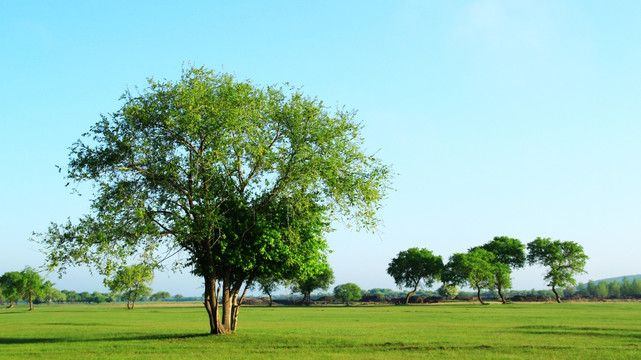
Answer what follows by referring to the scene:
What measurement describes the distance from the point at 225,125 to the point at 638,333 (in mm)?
29298

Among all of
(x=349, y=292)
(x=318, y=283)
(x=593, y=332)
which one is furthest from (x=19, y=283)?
(x=593, y=332)

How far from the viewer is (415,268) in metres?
138

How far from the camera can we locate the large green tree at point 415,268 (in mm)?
135125

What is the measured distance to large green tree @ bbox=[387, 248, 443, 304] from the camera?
443ft

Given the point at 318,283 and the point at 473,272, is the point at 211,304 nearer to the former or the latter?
the point at 473,272

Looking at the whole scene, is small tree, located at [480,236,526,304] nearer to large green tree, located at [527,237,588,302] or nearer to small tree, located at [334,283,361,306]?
large green tree, located at [527,237,588,302]

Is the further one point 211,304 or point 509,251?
point 509,251

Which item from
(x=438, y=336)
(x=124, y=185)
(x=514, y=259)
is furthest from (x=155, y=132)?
(x=514, y=259)

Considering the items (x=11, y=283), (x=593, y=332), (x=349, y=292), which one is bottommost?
(x=349, y=292)

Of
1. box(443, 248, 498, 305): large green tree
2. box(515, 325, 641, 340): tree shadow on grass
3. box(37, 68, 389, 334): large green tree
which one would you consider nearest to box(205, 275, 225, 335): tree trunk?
box(37, 68, 389, 334): large green tree

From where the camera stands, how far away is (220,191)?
30609 mm

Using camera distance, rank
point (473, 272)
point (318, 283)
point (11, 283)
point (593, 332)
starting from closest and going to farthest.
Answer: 1. point (593, 332)
2. point (473, 272)
3. point (11, 283)
4. point (318, 283)

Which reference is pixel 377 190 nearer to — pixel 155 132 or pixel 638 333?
pixel 155 132

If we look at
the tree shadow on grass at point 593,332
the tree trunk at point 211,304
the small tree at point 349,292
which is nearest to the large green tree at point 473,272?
the small tree at point 349,292
